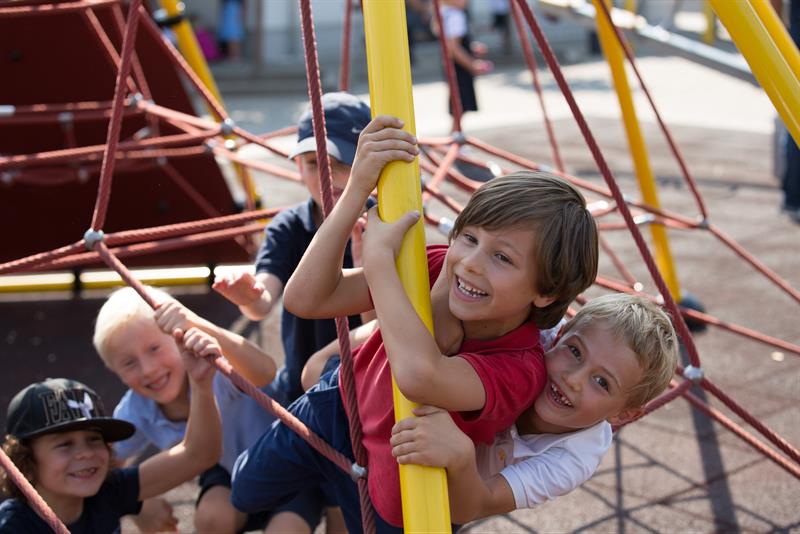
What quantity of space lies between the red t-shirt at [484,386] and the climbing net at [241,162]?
33 millimetres

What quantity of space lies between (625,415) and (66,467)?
971 millimetres

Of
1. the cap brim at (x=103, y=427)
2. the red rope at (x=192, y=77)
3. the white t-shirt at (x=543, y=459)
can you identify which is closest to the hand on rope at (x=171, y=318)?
the cap brim at (x=103, y=427)

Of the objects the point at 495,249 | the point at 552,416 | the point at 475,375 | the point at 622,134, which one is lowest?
the point at 622,134

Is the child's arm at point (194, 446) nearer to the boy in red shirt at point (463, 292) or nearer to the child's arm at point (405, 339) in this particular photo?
the boy in red shirt at point (463, 292)

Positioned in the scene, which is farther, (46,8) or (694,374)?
(46,8)

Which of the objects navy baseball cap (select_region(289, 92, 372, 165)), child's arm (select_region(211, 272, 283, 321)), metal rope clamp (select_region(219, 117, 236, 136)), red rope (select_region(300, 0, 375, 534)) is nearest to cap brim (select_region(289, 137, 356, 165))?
navy baseball cap (select_region(289, 92, 372, 165))

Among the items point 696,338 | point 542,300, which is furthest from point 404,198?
point 696,338

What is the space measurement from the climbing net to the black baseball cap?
0.66 ft

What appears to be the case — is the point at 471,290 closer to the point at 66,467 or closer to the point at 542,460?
the point at 542,460

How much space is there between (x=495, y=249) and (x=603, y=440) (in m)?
0.39

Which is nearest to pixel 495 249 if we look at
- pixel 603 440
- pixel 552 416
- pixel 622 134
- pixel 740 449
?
pixel 552 416

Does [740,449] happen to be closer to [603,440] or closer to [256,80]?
[603,440]

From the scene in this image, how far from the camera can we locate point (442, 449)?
3.95 feet

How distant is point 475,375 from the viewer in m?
1.29
